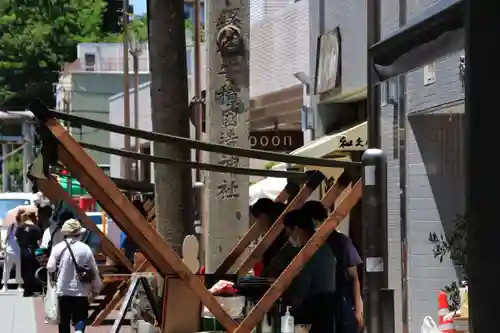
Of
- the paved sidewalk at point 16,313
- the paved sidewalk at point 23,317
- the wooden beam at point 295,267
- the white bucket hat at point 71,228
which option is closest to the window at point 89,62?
the paved sidewalk at point 16,313

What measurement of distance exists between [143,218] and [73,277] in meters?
4.34

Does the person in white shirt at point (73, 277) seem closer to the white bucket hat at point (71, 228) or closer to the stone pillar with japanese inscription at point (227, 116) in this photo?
the white bucket hat at point (71, 228)

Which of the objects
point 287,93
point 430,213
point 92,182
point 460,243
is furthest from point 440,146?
point 287,93

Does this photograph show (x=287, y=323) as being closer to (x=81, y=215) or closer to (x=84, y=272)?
(x=84, y=272)

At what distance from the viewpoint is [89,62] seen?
5806 cm

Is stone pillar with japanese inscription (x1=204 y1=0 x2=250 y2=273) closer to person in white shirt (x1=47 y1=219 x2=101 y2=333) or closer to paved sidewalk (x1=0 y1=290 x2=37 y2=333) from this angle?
person in white shirt (x1=47 y1=219 x2=101 y2=333)

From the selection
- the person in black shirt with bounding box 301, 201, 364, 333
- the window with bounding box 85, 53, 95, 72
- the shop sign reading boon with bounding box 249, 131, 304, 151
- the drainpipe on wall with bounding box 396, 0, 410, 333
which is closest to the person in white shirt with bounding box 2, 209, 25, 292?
the shop sign reading boon with bounding box 249, 131, 304, 151

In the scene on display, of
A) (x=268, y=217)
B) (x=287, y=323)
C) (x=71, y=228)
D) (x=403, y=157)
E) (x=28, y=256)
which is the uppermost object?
(x=403, y=157)

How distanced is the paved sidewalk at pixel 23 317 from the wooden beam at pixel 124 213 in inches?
138

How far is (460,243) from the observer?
9008mm

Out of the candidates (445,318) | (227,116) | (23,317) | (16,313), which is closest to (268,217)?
(227,116)

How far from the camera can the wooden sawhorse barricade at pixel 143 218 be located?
6863mm

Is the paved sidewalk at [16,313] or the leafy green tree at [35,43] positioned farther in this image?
the leafy green tree at [35,43]

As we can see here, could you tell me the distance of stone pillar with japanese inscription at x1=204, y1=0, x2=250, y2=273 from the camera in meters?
10.4
